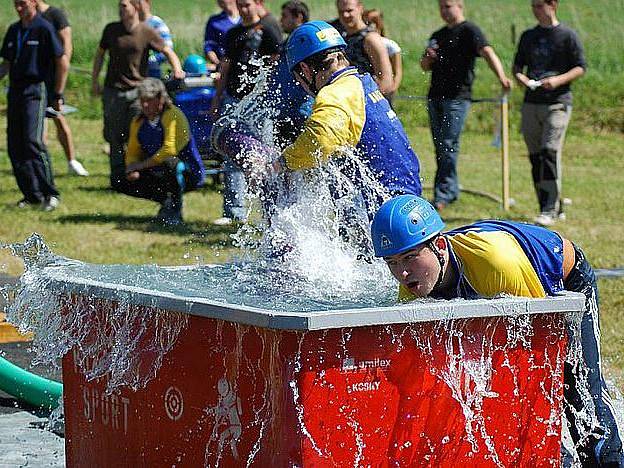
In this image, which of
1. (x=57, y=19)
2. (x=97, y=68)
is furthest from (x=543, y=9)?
(x=97, y=68)

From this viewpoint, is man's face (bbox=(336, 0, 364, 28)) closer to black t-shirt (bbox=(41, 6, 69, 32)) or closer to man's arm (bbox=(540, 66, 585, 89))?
man's arm (bbox=(540, 66, 585, 89))

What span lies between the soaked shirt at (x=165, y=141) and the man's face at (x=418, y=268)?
7821mm

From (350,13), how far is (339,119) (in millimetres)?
4539

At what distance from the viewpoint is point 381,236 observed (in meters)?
4.12

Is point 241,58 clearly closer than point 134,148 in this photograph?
Yes

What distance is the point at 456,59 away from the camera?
12.2 metres

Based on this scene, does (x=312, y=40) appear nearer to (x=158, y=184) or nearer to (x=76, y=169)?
(x=158, y=184)

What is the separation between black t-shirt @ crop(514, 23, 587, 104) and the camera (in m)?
11.7

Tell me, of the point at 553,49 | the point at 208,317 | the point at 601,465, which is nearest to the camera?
the point at 208,317

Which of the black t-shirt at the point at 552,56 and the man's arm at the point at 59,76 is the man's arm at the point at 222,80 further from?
the black t-shirt at the point at 552,56

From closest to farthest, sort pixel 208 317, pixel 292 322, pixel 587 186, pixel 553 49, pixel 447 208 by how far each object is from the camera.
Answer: pixel 292 322
pixel 208 317
pixel 553 49
pixel 447 208
pixel 587 186

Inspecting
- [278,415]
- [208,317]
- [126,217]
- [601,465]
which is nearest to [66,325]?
[208,317]

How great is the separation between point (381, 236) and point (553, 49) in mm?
8064

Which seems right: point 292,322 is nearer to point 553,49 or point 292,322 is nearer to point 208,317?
point 208,317
